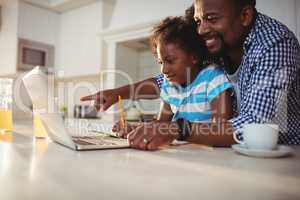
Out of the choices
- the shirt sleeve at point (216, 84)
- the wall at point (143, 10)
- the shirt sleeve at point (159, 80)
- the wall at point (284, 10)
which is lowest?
the shirt sleeve at point (216, 84)

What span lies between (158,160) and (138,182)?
6.8 inches

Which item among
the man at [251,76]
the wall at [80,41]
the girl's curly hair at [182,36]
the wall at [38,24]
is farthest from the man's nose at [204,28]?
the wall at [38,24]

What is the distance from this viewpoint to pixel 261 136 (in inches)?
25.8

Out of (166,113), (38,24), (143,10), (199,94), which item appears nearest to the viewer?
(199,94)

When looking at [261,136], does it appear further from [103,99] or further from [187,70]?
[103,99]

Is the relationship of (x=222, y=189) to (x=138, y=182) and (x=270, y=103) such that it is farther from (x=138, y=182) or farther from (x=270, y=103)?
(x=270, y=103)

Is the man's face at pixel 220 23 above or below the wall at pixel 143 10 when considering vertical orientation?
below

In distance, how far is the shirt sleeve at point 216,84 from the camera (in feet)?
2.86

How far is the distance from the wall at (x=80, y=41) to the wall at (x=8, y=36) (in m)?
0.45

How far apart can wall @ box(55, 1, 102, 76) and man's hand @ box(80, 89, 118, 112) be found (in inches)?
59.4

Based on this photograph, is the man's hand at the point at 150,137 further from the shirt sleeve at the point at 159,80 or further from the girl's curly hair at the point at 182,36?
the shirt sleeve at the point at 159,80

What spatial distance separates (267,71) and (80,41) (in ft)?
7.76

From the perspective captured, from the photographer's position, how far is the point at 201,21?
945 mm

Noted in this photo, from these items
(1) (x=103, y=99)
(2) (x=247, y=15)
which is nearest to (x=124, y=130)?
(1) (x=103, y=99)
